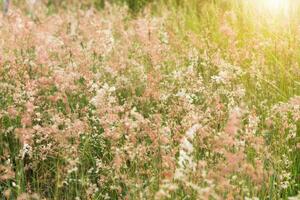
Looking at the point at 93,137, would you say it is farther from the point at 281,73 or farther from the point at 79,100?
the point at 281,73

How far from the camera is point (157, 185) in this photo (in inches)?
115

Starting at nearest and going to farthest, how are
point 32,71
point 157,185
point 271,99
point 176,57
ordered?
point 157,185, point 271,99, point 32,71, point 176,57

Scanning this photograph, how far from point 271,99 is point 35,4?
5251 mm

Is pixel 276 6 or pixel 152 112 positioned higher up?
pixel 276 6

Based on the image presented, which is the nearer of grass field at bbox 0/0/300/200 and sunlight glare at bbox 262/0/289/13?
grass field at bbox 0/0/300/200

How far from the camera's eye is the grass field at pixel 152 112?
9.04ft

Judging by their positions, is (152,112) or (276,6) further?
(276,6)

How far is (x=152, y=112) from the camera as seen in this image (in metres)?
3.81

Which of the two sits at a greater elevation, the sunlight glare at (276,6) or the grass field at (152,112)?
the sunlight glare at (276,6)

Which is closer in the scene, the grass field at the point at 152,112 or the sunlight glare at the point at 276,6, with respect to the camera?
the grass field at the point at 152,112

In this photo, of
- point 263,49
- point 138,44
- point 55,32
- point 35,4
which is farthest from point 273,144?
point 35,4

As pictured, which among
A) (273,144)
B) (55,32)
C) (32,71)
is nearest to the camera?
(273,144)

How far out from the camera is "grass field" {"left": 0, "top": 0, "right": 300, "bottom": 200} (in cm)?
276

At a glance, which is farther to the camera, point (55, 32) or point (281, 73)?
point (55, 32)
